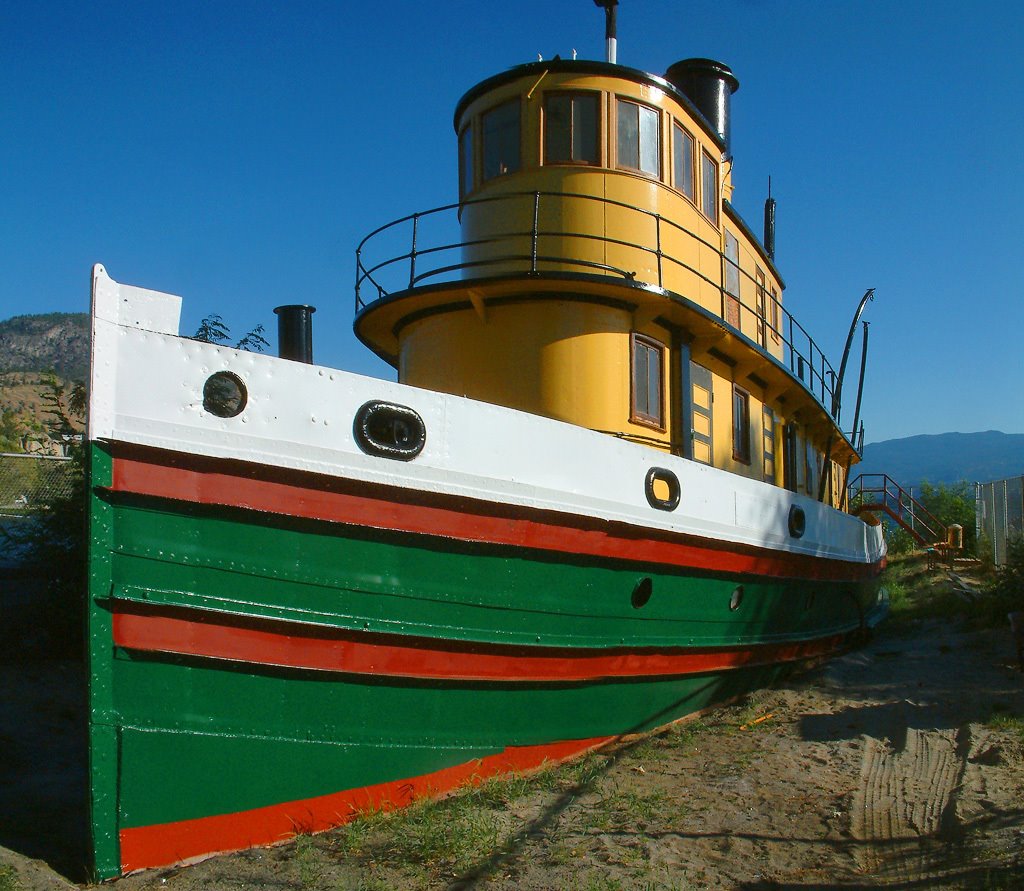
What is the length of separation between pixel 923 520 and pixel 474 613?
23968mm

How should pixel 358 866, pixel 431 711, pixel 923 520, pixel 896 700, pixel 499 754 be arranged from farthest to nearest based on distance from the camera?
pixel 923 520
pixel 896 700
pixel 499 754
pixel 431 711
pixel 358 866

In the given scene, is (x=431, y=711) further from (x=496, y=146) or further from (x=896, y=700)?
(x=496, y=146)

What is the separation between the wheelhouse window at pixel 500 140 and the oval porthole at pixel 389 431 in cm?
347

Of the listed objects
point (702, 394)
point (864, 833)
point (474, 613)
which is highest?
point (702, 394)

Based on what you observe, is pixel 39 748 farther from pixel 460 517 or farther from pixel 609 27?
pixel 609 27

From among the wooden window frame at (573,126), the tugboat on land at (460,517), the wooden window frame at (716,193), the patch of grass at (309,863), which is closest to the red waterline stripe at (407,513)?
the tugboat on land at (460,517)

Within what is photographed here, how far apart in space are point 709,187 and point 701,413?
238 centimetres

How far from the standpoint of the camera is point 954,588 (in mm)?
14000

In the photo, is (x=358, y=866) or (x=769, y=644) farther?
(x=769, y=644)

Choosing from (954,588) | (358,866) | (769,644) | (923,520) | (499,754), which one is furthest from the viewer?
(923,520)

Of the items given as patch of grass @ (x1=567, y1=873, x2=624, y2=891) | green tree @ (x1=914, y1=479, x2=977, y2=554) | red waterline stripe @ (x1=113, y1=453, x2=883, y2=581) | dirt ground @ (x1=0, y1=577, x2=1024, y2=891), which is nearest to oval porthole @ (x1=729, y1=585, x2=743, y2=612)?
red waterline stripe @ (x1=113, y1=453, x2=883, y2=581)

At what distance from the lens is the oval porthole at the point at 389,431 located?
486cm

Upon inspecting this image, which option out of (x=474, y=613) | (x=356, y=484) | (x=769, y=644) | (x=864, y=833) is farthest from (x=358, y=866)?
(x=769, y=644)

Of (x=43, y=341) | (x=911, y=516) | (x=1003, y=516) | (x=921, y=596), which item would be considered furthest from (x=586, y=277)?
(x=43, y=341)
